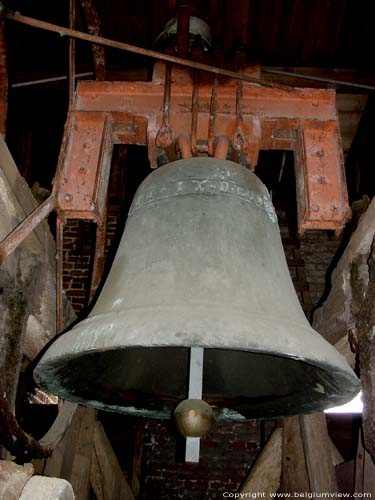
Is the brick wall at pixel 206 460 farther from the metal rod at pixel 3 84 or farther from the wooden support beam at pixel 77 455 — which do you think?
the metal rod at pixel 3 84

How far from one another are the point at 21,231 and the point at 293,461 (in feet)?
6.69

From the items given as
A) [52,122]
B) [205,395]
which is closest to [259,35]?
[205,395]

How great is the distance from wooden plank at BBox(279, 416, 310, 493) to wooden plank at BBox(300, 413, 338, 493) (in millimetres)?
121

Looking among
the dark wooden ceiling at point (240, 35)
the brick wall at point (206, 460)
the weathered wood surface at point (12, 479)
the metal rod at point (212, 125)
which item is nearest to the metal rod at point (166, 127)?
the metal rod at point (212, 125)

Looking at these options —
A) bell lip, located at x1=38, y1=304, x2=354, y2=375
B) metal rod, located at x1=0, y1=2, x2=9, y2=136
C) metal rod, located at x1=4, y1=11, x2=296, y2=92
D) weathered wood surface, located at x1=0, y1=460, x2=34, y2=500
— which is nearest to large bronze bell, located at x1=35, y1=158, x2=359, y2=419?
bell lip, located at x1=38, y1=304, x2=354, y2=375

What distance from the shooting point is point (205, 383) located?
1.82m

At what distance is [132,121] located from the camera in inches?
73.3

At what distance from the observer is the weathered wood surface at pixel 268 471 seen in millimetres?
2793

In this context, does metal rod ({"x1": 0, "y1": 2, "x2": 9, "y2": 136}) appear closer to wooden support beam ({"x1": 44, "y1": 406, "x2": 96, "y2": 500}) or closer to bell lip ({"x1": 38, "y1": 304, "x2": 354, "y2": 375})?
bell lip ({"x1": 38, "y1": 304, "x2": 354, "y2": 375})

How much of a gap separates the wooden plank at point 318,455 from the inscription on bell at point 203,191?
1457 millimetres

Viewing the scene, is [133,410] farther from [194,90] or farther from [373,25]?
[373,25]

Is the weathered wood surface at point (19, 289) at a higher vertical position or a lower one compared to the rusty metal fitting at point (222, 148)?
lower

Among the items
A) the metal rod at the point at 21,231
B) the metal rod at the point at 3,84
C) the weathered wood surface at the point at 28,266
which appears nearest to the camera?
the metal rod at the point at 21,231

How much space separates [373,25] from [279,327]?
6.61 feet
